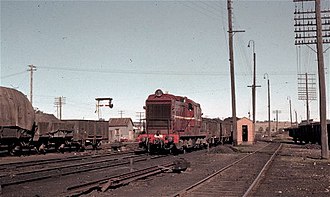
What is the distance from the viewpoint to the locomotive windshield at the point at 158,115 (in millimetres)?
27578

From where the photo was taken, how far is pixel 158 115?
2791 cm

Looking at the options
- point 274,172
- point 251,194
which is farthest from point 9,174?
point 274,172

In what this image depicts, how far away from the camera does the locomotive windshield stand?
27.6 meters

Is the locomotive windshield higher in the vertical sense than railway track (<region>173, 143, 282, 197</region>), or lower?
higher

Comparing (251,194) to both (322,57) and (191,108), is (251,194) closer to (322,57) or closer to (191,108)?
(322,57)

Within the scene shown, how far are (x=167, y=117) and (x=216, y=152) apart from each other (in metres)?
6.43

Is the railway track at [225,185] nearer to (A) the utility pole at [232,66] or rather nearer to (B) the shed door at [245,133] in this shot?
(A) the utility pole at [232,66]

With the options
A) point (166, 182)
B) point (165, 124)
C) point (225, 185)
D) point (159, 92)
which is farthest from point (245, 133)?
point (225, 185)

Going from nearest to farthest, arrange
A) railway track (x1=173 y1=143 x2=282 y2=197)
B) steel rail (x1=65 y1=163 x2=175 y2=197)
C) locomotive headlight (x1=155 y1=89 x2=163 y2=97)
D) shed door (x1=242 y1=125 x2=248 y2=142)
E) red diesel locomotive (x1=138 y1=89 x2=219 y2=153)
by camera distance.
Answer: steel rail (x1=65 y1=163 x2=175 y2=197), railway track (x1=173 y1=143 x2=282 y2=197), red diesel locomotive (x1=138 y1=89 x2=219 y2=153), locomotive headlight (x1=155 y1=89 x2=163 y2=97), shed door (x1=242 y1=125 x2=248 y2=142)

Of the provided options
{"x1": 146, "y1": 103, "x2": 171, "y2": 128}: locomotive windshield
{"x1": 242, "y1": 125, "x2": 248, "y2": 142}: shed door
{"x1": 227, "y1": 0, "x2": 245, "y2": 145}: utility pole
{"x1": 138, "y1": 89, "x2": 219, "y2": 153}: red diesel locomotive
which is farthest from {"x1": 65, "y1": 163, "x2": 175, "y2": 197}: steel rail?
{"x1": 242, "y1": 125, "x2": 248, "y2": 142}: shed door

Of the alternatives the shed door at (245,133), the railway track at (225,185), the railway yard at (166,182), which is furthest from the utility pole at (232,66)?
the railway track at (225,185)

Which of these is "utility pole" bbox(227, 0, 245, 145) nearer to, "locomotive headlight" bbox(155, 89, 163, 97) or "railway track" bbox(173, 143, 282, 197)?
"locomotive headlight" bbox(155, 89, 163, 97)

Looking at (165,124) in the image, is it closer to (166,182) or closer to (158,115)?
(158,115)

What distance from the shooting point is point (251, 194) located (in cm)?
1184
